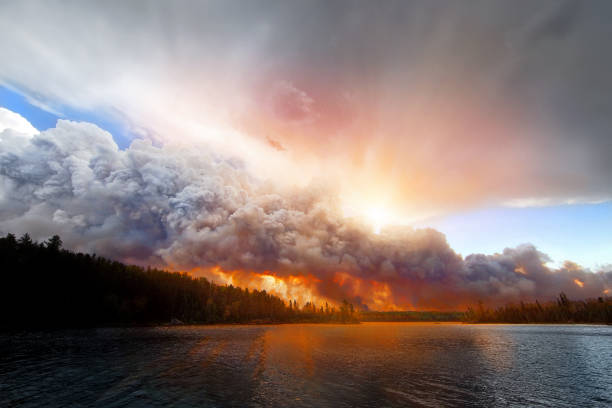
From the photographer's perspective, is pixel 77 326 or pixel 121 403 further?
pixel 77 326

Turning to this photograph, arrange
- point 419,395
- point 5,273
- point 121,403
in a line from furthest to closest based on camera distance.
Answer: point 5,273, point 419,395, point 121,403

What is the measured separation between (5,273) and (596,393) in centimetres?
20025

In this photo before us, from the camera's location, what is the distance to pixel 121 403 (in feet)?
104

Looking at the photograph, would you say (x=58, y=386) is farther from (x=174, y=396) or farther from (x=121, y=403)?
(x=174, y=396)

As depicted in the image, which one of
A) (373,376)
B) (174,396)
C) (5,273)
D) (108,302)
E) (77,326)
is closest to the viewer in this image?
(174,396)

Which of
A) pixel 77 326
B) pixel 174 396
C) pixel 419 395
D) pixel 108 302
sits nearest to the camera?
pixel 174 396

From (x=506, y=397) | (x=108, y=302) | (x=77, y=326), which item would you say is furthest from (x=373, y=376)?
(x=108, y=302)

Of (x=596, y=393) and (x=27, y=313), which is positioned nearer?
(x=596, y=393)

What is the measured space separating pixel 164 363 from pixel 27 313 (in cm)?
12960

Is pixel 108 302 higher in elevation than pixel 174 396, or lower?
higher

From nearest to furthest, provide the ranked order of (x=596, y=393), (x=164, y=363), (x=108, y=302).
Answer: (x=596, y=393) → (x=164, y=363) → (x=108, y=302)

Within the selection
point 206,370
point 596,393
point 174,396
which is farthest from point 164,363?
point 596,393

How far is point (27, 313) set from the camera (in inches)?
5330

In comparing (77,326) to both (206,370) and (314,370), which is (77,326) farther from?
(314,370)
